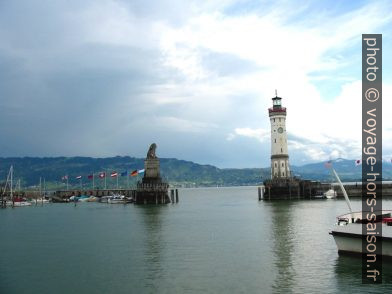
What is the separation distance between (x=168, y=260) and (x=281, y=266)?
29.1 feet

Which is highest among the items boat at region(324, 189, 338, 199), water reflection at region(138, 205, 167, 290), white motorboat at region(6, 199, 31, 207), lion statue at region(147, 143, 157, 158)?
lion statue at region(147, 143, 157, 158)

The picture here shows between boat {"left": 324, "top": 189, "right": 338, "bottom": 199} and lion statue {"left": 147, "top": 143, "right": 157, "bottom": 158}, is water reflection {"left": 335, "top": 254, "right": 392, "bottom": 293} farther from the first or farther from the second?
boat {"left": 324, "top": 189, "right": 338, "bottom": 199}

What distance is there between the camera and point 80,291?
89.2ft

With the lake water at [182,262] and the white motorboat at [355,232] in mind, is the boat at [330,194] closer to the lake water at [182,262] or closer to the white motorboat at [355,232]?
the lake water at [182,262]

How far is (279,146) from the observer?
4518 inches

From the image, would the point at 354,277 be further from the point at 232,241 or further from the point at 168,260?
the point at 232,241

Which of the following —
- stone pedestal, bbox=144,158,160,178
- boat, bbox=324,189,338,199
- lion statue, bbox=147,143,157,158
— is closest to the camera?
stone pedestal, bbox=144,158,160,178

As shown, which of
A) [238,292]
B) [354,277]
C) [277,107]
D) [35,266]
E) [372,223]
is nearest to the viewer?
[238,292]

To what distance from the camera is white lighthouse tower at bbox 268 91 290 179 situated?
114812 mm

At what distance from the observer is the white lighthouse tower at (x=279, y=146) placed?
377ft

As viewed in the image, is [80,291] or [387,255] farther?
[387,255]

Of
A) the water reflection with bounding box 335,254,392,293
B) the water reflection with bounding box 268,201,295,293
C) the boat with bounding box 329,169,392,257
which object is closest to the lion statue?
the water reflection with bounding box 268,201,295,293

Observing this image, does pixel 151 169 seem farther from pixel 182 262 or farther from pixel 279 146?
pixel 182 262

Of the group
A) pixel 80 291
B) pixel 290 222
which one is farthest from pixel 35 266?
pixel 290 222
